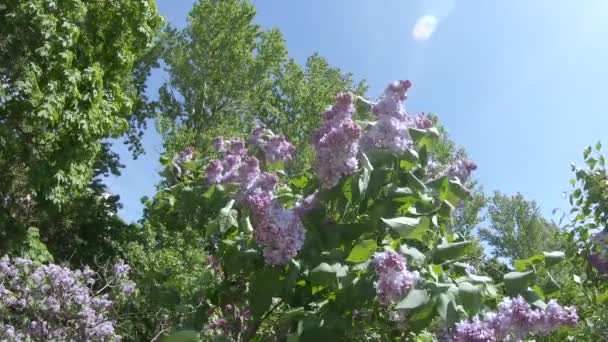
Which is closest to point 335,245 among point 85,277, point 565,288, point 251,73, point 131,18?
point 85,277

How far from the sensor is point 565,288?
4.77 m

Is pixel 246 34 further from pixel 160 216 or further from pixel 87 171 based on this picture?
pixel 160 216

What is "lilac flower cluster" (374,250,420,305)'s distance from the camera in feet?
5.44

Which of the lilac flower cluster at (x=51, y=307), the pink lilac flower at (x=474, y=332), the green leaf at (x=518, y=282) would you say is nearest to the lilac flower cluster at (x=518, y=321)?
the pink lilac flower at (x=474, y=332)

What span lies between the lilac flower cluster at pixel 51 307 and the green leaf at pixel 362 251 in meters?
2.90

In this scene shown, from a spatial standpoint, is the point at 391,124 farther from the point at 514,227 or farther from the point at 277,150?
the point at 514,227

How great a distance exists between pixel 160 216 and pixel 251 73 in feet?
52.4

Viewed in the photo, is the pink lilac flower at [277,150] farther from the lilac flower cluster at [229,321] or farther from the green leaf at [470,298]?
the green leaf at [470,298]

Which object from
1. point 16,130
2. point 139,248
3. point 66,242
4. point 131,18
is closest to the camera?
point 16,130

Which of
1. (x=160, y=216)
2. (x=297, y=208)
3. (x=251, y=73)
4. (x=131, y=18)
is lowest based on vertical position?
(x=297, y=208)

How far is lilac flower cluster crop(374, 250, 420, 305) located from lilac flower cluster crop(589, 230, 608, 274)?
89.2 inches

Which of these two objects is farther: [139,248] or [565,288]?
[139,248]

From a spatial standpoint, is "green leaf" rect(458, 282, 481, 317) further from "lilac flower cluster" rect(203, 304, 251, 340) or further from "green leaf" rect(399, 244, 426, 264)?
"lilac flower cluster" rect(203, 304, 251, 340)

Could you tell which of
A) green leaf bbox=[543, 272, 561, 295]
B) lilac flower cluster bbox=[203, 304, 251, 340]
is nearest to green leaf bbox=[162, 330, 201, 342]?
lilac flower cluster bbox=[203, 304, 251, 340]
